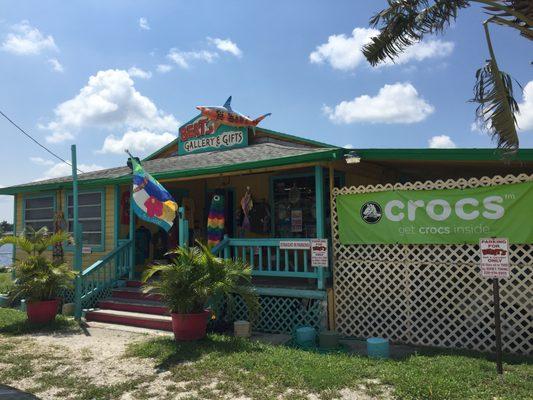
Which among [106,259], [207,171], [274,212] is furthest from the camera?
[274,212]

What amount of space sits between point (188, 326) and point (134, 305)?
9.24ft

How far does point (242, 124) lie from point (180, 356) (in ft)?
25.6

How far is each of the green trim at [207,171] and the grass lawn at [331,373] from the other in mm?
3194

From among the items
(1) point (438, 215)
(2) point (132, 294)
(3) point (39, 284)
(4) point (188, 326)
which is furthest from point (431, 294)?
(3) point (39, 284)

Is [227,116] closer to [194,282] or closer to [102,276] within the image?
[102,276]

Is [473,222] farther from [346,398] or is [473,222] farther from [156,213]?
[156,213]

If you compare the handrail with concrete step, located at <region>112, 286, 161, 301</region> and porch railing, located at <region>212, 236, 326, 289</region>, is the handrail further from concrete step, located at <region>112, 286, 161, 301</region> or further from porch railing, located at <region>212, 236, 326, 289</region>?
porch railing, located at <region>212, 236, 326, 289</region>

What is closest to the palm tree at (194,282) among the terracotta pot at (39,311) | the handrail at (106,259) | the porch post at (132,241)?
the terracotta pot at (39,311)

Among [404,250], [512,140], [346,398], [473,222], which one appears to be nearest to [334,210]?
[404,250]

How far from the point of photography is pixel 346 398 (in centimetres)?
493

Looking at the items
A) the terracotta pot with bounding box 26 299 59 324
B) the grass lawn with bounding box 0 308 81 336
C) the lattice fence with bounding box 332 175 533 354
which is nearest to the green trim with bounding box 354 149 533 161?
the lattice fence with bounding box 332 175 533 354

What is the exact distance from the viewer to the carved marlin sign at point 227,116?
1298 centimetres

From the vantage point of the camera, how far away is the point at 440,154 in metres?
7.39

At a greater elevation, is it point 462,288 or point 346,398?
point 462,288
